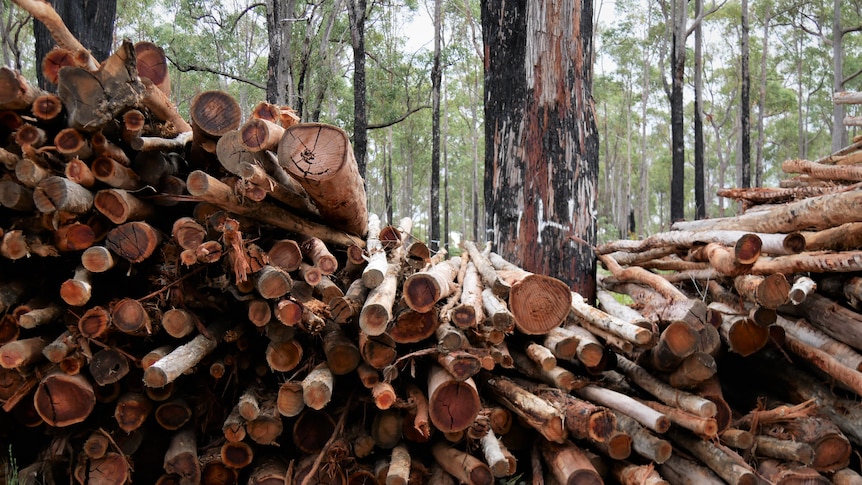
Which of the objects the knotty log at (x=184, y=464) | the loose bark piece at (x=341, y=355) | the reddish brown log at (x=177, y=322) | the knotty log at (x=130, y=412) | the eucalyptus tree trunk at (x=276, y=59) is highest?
the eucalyptus tree trunk at (x=276, y=59)

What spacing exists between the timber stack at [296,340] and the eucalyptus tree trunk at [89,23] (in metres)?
3.94

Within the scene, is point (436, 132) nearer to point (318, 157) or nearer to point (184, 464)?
point (318, 157)

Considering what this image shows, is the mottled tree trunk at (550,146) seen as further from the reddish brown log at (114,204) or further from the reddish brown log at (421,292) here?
the reddish brown log at (114,204)

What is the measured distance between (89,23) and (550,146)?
17.3 ft

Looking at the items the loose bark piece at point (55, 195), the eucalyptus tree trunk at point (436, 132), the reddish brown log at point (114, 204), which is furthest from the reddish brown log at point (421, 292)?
the eucalyptus tree trunk at point (436, 132)

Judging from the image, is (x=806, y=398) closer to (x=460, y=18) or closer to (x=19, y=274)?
(x=19, y=274)

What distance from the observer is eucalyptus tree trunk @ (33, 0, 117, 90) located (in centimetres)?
636

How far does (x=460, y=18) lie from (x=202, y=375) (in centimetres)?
2591

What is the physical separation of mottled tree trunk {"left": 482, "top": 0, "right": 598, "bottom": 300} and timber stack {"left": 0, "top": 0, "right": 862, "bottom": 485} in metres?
1.19

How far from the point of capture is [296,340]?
3.17 meters

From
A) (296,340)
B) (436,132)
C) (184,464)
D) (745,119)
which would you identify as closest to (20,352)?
(184,464)

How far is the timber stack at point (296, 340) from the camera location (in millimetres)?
2926

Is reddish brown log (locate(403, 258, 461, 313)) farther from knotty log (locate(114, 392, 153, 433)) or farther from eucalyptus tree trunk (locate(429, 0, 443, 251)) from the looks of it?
eucalyptus tree trunk (locate(429, 0, 443, 251))

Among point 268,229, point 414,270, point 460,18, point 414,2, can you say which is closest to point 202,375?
point 268,229
